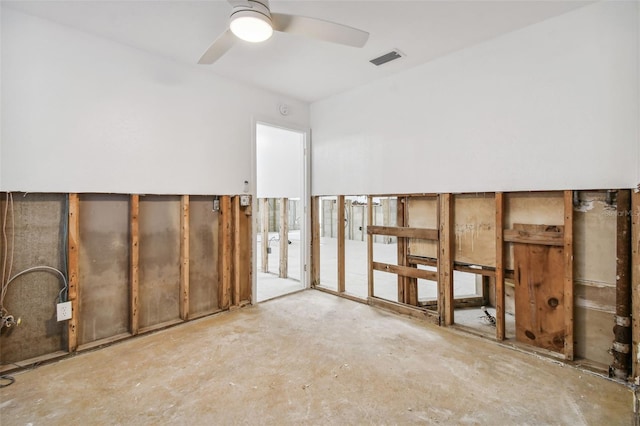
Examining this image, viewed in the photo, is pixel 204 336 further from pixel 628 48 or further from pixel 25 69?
pixel 628 48

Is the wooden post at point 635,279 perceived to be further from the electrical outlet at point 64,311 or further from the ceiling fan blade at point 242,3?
the electrical outlet at point 64,311

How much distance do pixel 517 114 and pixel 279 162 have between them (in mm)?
3625

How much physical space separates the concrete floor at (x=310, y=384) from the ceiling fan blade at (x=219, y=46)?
2453 millimetres

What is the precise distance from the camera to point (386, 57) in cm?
313

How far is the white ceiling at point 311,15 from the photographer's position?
7.55 ft

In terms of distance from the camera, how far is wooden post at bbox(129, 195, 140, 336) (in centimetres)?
291

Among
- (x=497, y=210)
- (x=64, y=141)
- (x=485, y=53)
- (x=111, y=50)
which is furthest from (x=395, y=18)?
(x=64, y=141)

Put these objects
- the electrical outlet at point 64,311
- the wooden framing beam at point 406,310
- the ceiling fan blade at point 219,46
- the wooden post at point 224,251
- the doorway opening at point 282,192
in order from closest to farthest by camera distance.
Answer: the ceiling fan blade at point 219,46 < the electrical outlet at point 64,311 < the wooden framing beam at point 406,310 < the wooden post at point 224,251 < the doorway opening at point 282,192

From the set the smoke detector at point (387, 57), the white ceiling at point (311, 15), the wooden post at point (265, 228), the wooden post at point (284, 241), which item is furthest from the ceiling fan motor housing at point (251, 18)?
the wooden post at point (265, 228)

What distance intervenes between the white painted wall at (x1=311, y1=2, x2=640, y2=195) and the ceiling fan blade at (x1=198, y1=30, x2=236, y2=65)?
2139 millimetres

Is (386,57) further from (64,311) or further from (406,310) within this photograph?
(64,311)

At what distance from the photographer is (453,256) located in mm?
3180

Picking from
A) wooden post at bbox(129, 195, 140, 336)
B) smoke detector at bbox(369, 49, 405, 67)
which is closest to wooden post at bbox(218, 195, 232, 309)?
wooden post at bbox(129, 195, 140, 336)

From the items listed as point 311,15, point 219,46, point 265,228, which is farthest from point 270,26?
point 265,228
